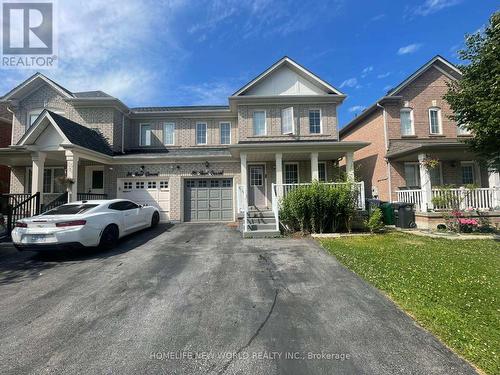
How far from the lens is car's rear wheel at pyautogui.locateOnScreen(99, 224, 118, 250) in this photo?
7.45 meters

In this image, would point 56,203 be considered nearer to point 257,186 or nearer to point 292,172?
point 257,186

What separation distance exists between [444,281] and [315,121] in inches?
421

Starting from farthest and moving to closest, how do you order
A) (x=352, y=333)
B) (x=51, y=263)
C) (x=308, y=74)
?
(x=308, y=74) < (x=51, y=263) < (x=352, y=333)

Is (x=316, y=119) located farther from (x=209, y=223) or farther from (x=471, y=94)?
(x=209, y=223)

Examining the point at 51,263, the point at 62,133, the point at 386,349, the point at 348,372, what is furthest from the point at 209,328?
the point at 62,133

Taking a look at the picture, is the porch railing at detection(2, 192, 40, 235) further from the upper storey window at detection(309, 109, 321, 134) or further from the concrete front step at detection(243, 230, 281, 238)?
the upper storey window at detection(309, 109, 321, 134)

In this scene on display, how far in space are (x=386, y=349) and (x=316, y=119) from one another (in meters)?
12.6

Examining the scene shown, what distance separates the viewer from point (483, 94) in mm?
7801

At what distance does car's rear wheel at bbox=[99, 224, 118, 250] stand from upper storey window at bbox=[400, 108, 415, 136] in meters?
15.6

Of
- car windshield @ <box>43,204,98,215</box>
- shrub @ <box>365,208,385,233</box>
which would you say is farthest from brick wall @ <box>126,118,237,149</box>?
shrub @ <box>365,208,385,233</box>

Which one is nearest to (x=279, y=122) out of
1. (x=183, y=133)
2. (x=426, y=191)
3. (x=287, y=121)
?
(x=287, y=121)

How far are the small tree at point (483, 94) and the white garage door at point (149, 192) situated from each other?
13158 millimetres

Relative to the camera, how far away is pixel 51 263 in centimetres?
646

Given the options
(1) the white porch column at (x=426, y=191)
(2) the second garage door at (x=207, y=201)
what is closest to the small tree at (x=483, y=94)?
(1) the white porch column at (x=426, y=191)
